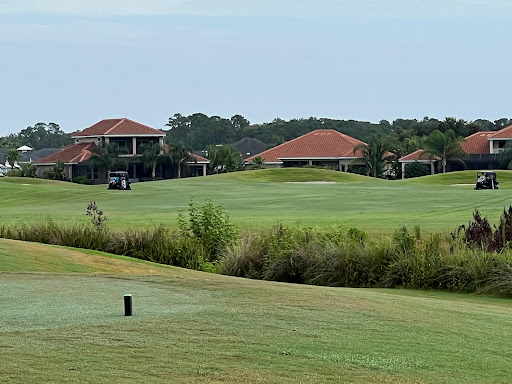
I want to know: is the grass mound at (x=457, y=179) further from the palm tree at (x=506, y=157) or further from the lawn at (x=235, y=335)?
the lawn at (x=235, y=335)

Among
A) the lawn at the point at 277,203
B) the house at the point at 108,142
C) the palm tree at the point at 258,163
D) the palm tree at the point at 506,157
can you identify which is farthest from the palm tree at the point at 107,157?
the palm tree at the point at 506,157

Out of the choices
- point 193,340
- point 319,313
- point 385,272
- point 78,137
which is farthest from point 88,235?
point 78,137

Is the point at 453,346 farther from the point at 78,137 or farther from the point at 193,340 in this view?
the point at 78,137

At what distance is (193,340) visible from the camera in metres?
9.79

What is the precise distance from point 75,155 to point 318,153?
92.0 ft

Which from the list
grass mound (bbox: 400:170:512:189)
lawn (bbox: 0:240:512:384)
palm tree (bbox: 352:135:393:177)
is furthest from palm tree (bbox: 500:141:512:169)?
lawn (bbox: 0:240:512:384)

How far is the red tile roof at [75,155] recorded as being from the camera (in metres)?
107

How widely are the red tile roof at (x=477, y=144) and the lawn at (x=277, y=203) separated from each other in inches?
1021

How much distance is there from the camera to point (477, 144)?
110 metres

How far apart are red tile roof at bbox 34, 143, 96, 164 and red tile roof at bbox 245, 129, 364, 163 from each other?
21915 mm

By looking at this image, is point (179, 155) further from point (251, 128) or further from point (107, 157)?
point (251, 128)

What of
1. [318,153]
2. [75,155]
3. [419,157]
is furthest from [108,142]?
[419,157]

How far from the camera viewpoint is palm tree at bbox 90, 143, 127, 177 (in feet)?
342

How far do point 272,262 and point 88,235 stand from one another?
253 inches
